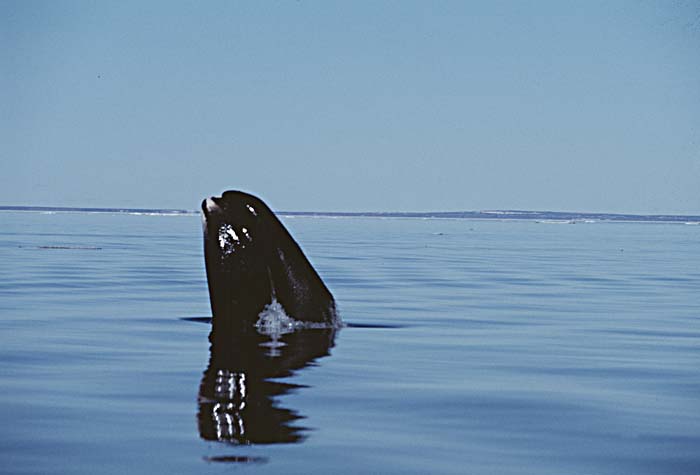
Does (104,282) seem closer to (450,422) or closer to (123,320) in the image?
(123,320)

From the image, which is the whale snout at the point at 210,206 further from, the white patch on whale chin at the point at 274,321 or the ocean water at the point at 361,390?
the ocean water at the point at 361,390

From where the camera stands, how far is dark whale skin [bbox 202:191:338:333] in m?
11.6

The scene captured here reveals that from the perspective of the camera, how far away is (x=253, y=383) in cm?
984

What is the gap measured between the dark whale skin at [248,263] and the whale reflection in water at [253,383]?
28cm

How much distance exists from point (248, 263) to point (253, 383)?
2057 mm

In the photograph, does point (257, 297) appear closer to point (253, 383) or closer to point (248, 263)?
point (248, 263)

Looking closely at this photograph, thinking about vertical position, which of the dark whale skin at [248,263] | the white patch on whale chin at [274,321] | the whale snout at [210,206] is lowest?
the white patch on whale chin at [274,321]

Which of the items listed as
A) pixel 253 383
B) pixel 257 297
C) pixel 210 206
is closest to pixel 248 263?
pixel 257 297

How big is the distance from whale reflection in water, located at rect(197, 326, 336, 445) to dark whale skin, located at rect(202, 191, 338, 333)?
0.28m

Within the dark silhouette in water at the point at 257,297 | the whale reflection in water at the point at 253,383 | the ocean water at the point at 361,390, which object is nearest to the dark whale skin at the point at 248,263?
the dark silhouette in water at the point at 257,297

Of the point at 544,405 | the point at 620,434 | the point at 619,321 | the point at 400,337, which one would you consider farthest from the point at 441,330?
the point at 620,434

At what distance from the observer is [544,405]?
370 inches

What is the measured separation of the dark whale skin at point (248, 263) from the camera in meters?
11.6

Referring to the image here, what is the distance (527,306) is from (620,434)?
11.2 m
